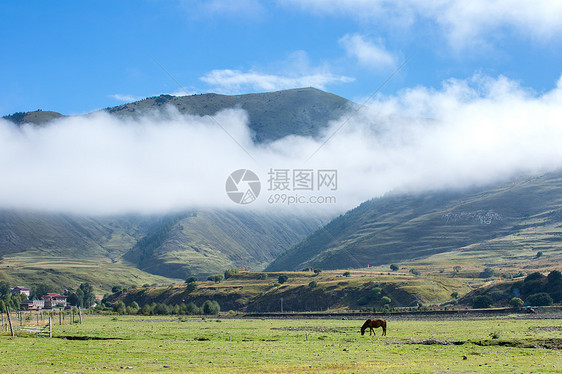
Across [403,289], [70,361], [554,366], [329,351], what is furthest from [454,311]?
[70,361]

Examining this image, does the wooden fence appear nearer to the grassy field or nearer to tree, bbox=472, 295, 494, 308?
the grassy field

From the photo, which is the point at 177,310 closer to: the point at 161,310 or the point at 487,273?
the point at 161,310

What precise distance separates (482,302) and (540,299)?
11.6 metres

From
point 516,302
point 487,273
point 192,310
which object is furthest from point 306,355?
point 487,273

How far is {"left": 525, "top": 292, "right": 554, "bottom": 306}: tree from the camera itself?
367ft

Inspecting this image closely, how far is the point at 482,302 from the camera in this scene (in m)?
119

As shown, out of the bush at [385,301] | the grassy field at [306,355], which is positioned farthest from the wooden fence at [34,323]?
the bush at [385,301]

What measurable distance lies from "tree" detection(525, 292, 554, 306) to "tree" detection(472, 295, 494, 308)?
738 cm

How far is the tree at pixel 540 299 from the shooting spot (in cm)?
11198

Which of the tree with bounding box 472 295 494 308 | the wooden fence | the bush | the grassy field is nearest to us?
the grassy field

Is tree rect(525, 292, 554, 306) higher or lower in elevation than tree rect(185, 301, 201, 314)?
higher

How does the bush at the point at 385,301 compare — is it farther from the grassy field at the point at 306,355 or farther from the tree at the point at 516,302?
the grassy field at the point at 306,355

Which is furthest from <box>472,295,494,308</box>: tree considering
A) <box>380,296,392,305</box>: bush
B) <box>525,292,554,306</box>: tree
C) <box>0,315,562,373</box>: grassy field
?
<box>0,315,562,373</box>: grassy field

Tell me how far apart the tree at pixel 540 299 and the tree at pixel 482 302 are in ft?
24.2
